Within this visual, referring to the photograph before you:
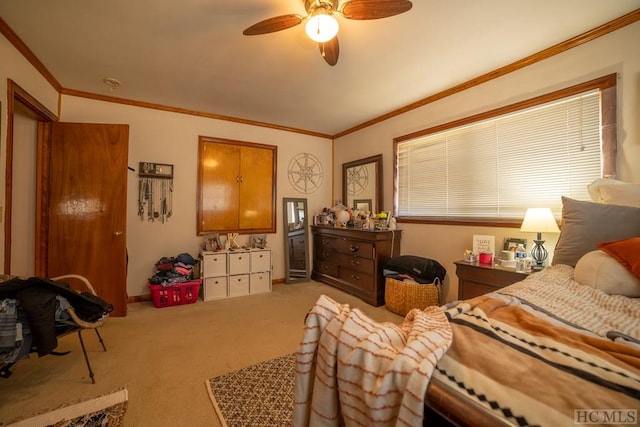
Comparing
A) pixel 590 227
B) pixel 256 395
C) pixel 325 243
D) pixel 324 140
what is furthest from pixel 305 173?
pixel 590 227

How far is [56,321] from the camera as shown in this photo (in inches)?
67.2

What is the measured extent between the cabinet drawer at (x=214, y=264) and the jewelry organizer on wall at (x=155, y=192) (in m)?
0.78

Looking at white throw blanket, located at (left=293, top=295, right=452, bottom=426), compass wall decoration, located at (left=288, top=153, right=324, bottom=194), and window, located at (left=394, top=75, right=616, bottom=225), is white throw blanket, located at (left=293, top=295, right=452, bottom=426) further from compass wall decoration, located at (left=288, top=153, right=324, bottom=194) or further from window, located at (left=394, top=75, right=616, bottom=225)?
compass wall decoration, located at (left=288, top=153, right=324, bottom=194)

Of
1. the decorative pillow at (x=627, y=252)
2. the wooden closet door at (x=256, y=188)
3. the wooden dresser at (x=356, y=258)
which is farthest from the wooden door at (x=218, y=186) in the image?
the decorative pillow at (x=627, y=252)

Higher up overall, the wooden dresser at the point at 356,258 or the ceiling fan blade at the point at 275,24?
the ceiling fan blade at the point at 275,24

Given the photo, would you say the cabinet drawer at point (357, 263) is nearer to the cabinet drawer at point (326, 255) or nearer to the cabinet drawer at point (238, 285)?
the cabinet drawer at point (326, 255)

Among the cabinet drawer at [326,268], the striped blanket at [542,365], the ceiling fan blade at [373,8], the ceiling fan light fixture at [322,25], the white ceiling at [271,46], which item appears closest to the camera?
the striped blanket at [542,365]

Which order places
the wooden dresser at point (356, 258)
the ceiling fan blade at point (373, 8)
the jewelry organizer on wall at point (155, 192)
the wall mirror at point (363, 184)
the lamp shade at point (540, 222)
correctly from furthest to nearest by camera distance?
the wall mirror at point (363, 184) → the jewelry organizer on wall at point (155, 192) → the wooden dresser at point (356, 258) → the lamp shade at point (540, 222) → the ceiling fan blade at point (373, 8)

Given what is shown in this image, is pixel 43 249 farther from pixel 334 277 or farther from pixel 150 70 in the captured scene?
pixel 334 277

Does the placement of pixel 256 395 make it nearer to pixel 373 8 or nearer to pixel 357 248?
pixel 357 248

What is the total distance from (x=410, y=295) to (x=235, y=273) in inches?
89.5

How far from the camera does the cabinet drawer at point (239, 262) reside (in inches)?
140

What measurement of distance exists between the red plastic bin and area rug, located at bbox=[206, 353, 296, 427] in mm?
1746

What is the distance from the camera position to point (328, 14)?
5.43ft
